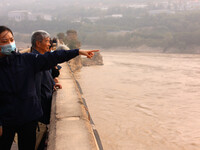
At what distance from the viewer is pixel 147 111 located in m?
17.0

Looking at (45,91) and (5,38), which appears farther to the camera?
(45,91)

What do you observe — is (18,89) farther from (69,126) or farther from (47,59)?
(69,126)

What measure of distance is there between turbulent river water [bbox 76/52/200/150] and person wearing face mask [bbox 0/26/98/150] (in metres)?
8.30

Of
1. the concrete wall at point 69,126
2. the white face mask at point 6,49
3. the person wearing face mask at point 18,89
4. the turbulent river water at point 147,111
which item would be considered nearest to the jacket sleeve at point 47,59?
the person wearing face mask at point 18,89

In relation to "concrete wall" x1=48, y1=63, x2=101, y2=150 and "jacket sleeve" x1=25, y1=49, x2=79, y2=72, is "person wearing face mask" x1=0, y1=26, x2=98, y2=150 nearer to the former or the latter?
"jacket sleeve" x1=25, y1=49, x2=79, y2=72

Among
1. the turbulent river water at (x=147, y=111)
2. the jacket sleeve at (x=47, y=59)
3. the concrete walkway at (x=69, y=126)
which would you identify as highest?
the jacket sleeve at (x=47, y=59)

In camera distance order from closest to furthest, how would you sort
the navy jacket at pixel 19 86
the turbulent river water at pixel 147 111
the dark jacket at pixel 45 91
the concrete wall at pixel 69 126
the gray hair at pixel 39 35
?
the navy jacket at pixel 19 86 → the concrete wall at pixel 69 126 → the gray hair at pixel 39 35 → the dark jacket at pixel 45 91 → the turbulent river water at pixel 147 111

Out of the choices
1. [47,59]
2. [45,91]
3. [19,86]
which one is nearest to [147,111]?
[45,91]

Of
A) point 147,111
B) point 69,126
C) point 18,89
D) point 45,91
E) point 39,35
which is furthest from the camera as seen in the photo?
point 147,111

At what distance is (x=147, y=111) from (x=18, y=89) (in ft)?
50.7

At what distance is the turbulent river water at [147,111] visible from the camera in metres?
11.5

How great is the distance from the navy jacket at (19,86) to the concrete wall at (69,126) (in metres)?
0.42

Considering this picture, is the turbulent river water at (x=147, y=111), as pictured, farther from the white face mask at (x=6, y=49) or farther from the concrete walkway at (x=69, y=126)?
the white face mask at (x=6, y=49)

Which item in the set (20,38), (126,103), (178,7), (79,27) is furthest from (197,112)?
(178,7)
